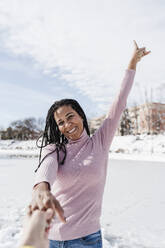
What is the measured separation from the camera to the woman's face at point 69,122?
4.19ft

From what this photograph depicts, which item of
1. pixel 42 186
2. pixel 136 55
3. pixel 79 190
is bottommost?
pixel 79 190

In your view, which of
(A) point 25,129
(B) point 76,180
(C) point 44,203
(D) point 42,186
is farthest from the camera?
(A) point 25,129

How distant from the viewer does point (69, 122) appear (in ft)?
4.18

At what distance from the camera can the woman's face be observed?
4.19ft

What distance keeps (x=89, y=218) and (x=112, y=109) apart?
61cm

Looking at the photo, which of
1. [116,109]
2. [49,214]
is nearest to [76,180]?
[116,109]

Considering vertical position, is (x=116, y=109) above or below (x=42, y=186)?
above

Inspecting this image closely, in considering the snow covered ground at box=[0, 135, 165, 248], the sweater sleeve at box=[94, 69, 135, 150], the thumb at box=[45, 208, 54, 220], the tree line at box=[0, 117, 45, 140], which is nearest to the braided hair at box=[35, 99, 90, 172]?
the sweater sleeve at box=[94, 69, 135, 150]

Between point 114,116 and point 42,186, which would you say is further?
point 114,116

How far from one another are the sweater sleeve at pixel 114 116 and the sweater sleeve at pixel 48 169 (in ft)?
0.97

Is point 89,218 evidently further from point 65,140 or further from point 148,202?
point 148,202

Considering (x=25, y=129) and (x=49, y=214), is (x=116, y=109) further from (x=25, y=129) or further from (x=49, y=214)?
(x=25, y=129)

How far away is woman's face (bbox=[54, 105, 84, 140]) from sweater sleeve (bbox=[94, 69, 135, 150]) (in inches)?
5.1

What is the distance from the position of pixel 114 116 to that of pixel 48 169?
55cm
